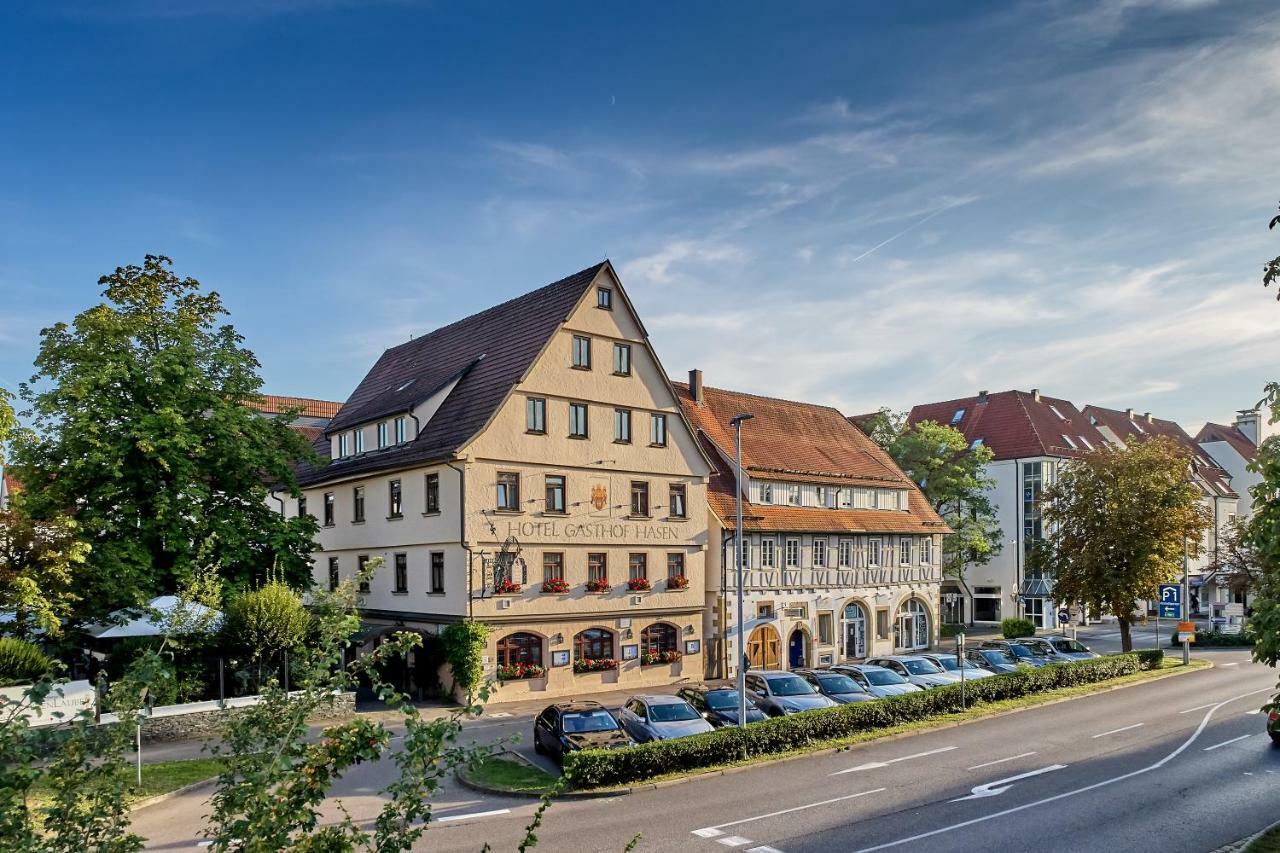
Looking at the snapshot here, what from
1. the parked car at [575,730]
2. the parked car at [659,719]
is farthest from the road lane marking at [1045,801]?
the parked car at [659,719]

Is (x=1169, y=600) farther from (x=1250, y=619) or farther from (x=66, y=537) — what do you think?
(x=66, y=537)

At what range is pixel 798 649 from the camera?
44.2 meters

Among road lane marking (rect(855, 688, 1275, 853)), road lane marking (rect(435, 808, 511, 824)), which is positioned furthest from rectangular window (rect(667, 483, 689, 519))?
road lane marking (rect(435, 808, 511, 824))

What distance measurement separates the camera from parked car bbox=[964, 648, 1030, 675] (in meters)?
35.2

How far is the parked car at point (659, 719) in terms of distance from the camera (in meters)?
23.7

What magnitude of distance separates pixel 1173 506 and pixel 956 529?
16280 mm

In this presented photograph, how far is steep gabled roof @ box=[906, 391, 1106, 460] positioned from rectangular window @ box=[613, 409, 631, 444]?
36.1m

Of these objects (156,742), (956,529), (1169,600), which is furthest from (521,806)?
(956,529)

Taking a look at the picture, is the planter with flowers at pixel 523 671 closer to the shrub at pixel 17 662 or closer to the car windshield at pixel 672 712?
the car windshield at pixel 672 712

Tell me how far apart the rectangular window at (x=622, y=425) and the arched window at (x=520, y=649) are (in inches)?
327

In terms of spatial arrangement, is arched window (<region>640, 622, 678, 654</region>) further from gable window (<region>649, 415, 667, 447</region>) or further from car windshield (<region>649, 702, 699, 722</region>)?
car windshield (<region>649, 702, 699, 722</region>)

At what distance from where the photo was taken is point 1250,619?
1373 cm

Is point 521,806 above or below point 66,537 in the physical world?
below

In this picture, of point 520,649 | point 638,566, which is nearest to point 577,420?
point 638,566
